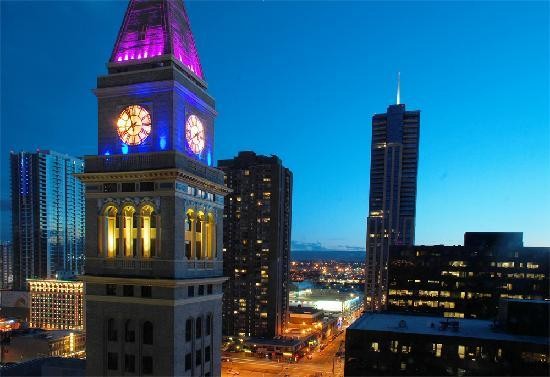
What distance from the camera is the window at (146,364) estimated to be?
32094mm

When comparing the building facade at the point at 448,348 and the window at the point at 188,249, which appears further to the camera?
the building facade at the point at 448,348

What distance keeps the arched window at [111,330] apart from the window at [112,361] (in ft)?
3.53

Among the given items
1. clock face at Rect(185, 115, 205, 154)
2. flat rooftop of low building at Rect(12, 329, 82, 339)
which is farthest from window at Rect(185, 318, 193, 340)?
flat rooftop of low building at Rect(12, 329, 82, 339)

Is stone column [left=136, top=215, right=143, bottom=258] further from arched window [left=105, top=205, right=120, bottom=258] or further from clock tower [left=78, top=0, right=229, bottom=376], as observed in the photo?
arched window [left=105, top=205, right=120, bottom=258]

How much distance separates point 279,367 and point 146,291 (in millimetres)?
114415

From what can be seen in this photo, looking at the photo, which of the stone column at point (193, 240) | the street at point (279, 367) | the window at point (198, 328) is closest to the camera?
the stone column at point (193, 240)

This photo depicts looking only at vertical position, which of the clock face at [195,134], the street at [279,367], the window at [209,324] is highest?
the clock face at [195,134]

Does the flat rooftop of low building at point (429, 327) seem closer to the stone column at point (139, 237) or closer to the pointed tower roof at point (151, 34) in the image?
the stone column at point (139, 237)

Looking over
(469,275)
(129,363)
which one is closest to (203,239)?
(129,363)

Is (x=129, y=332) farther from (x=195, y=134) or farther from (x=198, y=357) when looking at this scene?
(x=195, y=134)

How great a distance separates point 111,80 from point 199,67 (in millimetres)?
7495

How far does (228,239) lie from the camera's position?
562 ft

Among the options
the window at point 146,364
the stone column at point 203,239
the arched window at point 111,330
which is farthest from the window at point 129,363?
the stone column at point 203,239

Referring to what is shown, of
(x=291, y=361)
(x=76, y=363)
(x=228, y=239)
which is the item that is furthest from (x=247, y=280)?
(x=76, y=363)
